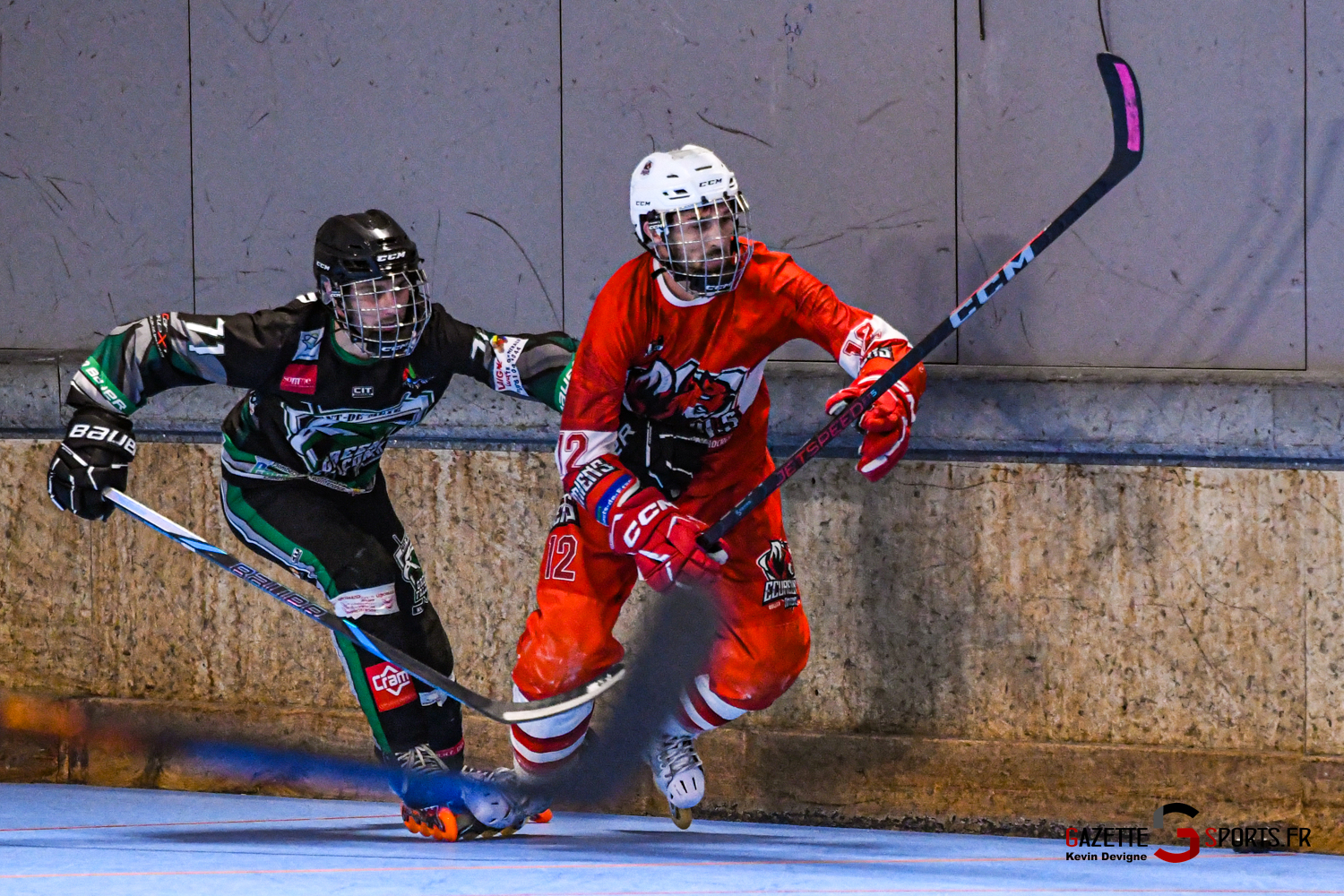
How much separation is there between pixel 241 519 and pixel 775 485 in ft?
4.87

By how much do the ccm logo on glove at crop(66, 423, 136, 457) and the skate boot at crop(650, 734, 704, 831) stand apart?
1.58m

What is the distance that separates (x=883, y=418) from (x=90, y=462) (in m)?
1.93

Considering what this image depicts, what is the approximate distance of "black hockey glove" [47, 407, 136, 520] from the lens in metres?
4.15

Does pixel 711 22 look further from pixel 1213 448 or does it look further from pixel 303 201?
pixel 1213 448

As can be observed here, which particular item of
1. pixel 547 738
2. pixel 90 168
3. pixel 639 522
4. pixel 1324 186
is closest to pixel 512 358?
pixel 639 522

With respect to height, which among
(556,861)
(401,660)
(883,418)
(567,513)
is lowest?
(556,861)

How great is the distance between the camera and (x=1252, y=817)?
4.55 m

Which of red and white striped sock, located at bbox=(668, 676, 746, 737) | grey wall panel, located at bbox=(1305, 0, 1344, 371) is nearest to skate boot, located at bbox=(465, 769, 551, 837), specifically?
red and white striped sock, located at bbox=(668, 676, 746, 737)

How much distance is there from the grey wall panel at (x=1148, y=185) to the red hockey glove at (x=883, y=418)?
0.98 meters

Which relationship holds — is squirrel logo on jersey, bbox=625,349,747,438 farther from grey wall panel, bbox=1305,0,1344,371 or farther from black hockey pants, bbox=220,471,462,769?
grey wall panel, bbox=1305,0,1344,371

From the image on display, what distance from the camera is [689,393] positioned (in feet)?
14.0

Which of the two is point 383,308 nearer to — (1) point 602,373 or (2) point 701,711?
(1) point 602,373

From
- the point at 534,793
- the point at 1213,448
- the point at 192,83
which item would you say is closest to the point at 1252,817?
the point at 1213,448

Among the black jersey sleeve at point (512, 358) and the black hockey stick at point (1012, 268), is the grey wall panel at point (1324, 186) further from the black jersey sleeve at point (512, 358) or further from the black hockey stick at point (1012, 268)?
the black jersey sleeve at point (512, 358)
